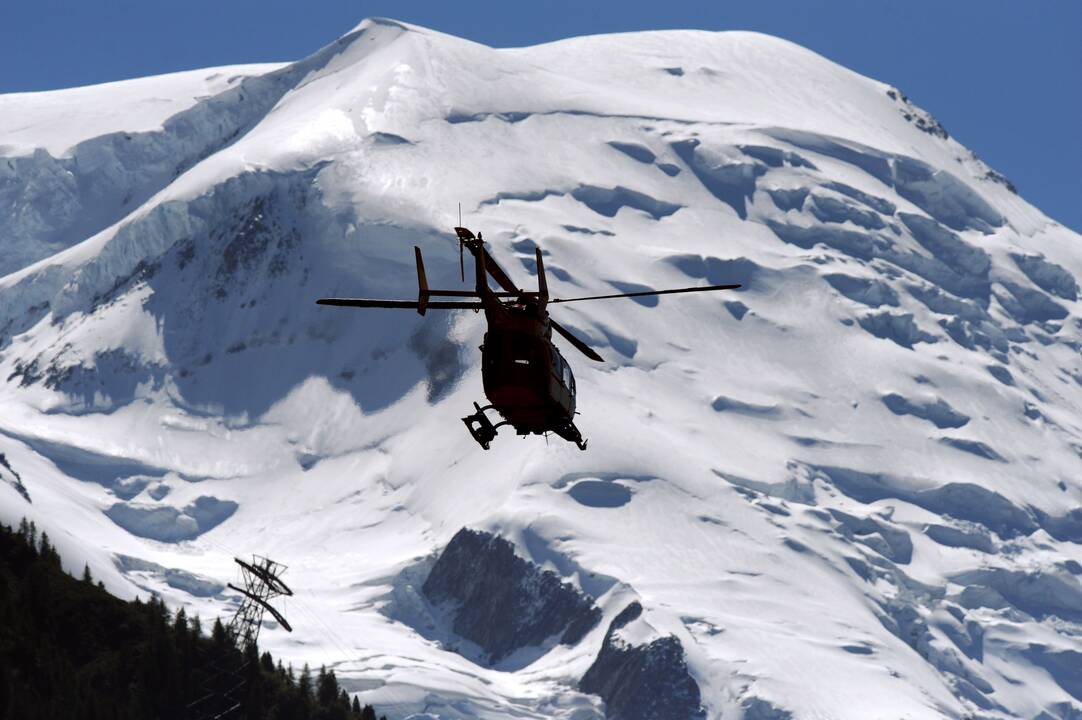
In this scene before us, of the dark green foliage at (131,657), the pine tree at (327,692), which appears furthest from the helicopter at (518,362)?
the pine tree at (327,692)

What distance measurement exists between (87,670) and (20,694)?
18.4 m

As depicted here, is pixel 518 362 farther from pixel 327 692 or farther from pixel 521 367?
pixel 327 692

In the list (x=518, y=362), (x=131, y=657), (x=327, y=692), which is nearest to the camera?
(x=518, y=362)

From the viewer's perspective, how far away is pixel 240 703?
181 m

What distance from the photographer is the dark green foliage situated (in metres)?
173

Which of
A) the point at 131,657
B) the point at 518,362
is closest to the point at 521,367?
the point at 518,362

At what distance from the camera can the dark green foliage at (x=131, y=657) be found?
568ft

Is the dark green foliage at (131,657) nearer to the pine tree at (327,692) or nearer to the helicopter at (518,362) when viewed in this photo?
the pine tree at (327,692)

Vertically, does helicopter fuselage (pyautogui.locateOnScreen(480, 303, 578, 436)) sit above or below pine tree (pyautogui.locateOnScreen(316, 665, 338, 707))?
below

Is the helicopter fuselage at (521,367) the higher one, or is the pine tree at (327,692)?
the pine tree at (327,692)

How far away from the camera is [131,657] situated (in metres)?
180

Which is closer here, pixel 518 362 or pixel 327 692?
pixel 518 362

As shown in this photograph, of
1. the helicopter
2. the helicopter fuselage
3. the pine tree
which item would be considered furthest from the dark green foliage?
the helicopter fuselage

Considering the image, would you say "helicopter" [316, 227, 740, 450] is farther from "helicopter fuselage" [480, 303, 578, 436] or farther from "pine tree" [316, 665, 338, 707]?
"pine tree" [316, 665, 338, 707]
